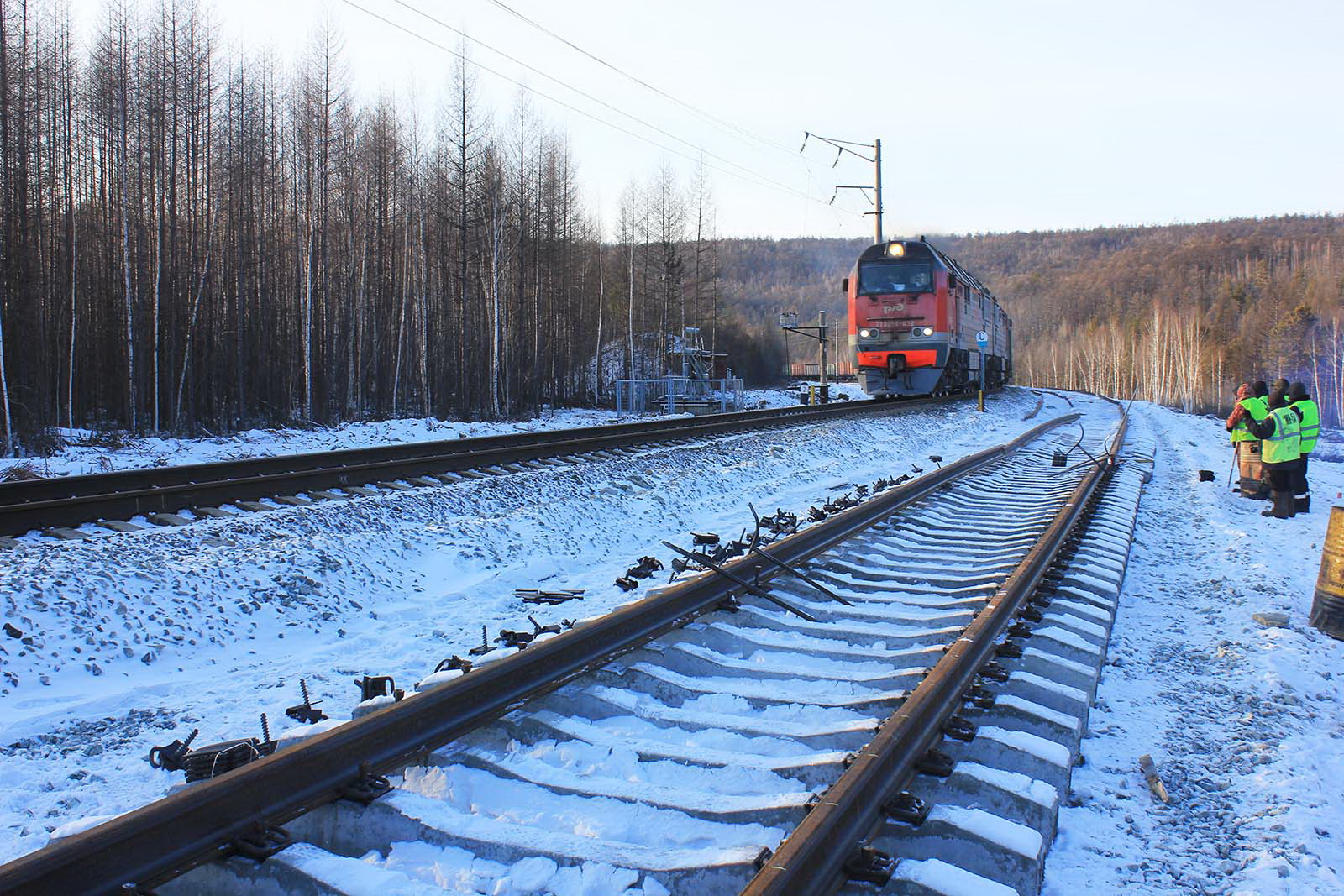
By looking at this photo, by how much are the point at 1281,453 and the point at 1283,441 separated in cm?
15

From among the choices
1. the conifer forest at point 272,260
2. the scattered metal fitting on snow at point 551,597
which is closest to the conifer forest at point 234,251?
the conifer forest at point 272,260

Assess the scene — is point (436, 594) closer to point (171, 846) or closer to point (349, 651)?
point (349, 651)

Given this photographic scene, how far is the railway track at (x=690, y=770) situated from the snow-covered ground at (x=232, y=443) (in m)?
12.0

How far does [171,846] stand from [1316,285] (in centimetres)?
12021

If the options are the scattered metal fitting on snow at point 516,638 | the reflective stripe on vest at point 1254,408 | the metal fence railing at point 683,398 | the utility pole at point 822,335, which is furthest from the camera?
the utility pole at point 822,335

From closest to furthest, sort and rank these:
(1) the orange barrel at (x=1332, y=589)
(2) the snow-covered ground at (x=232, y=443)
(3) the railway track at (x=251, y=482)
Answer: (1) the orange barrel at (x=1332, y=589) → (3) the railway track at (x=251, y=482) → (2) the snow-covered ground at (x=232, y=443)

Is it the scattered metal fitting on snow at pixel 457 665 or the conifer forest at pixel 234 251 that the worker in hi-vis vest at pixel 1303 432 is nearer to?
the scattered metal fitting on snow at pixel 457 665

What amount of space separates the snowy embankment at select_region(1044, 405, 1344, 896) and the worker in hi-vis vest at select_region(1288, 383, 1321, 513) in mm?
3359

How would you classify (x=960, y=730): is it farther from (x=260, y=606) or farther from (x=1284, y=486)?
(x=1284, y=486)

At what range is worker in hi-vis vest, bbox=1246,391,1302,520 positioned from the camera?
30.8ft

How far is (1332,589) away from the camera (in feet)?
17.0

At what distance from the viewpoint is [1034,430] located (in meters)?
17.4

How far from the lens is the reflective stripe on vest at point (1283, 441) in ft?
30.8

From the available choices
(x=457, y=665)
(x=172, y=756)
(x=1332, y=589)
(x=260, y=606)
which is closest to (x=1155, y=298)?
(x=1332, y=589)
